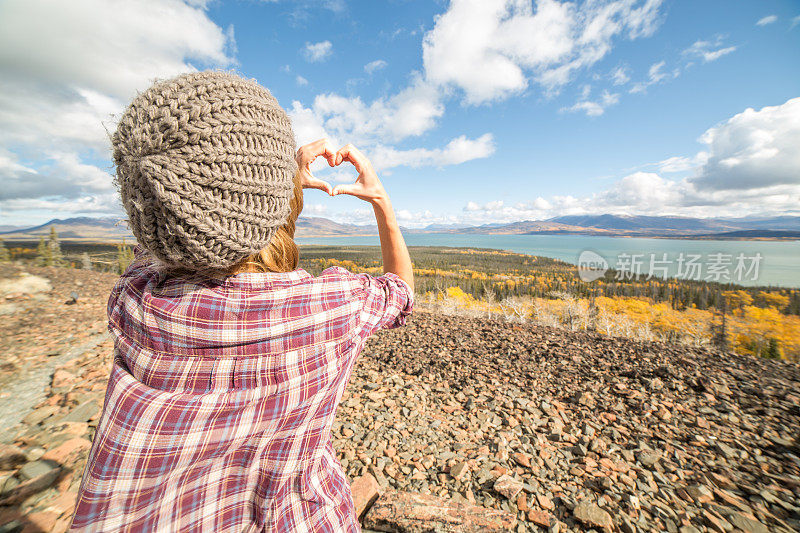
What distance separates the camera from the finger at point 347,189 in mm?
1193

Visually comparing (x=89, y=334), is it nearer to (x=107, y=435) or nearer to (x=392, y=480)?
(x=392, y=480)

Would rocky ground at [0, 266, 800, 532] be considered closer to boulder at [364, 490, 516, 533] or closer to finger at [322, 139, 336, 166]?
boulder at [364, 490, 516, 533]

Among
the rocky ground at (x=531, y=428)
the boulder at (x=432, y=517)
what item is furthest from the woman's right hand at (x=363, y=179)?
the rocky ground at (x=531, y=428)

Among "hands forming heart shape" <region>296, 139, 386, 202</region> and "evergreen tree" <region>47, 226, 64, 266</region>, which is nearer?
"hands forming heart shape" <region>296, 139, 386, 202</region>

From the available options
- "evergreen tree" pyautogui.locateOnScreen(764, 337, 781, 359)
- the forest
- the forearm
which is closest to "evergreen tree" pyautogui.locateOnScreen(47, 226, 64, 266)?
the forest

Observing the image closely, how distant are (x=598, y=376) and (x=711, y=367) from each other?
1.83m

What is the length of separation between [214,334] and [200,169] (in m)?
0.38

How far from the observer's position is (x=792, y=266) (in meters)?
59.6

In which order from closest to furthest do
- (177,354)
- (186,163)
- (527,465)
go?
(186,163) → (177,354) → (527,465)

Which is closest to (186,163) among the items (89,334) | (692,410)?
(692,410)

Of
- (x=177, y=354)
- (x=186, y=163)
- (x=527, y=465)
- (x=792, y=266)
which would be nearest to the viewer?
(x=186, y=163)

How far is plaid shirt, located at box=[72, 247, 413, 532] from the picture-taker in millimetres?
666

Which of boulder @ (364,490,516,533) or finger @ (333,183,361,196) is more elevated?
finger @ (333,183,361,196)
